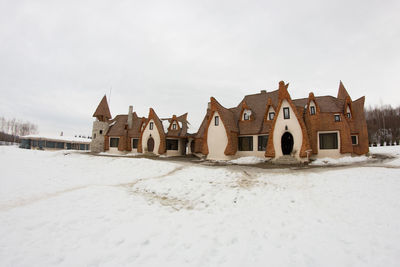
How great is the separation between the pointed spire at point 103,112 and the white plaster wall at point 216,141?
1963cm

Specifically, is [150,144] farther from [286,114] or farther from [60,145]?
[60,145]

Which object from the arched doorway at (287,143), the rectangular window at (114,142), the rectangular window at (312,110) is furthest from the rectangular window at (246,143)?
the rectangular window at (114,142)

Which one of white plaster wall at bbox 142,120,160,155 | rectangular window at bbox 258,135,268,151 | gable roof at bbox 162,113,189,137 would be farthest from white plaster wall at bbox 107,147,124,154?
rectangular window at bbox 258,135,268,151

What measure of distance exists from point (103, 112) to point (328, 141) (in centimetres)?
3253

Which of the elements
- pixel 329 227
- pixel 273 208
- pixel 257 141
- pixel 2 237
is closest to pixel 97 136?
pixel 257 141

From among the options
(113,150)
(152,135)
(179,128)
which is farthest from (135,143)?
(179,128)

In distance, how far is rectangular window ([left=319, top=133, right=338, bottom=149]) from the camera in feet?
62.7

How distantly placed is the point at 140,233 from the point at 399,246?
7.07 metres

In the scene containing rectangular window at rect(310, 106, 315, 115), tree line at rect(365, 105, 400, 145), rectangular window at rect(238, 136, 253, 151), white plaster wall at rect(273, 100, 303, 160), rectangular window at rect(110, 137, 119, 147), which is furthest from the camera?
tree line at rect(365, 105, 400, 145)

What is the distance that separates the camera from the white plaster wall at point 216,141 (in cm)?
2236

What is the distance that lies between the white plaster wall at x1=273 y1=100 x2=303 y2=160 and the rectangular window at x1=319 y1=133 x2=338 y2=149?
2822 mm

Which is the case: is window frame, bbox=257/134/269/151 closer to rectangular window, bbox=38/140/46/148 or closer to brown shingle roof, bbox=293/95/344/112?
brown shingle roof, bbox=293/95/344/112

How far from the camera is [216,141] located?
22828 millimetres

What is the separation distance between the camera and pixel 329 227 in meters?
6.07
